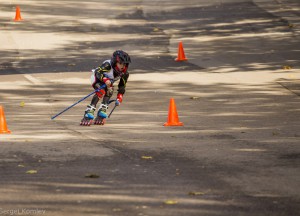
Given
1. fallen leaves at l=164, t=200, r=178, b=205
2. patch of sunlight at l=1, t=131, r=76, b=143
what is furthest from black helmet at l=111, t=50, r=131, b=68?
fallen leaves at l=164, t=200, r=178, b=205

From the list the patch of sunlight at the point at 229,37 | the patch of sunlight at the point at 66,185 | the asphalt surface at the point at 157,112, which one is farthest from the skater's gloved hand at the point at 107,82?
the patch of sunlight at the point at 229,37

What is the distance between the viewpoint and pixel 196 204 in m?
9.21

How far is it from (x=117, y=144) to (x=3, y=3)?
2474 centimetres

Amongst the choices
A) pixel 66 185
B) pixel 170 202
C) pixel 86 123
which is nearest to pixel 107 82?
pixel 86 123

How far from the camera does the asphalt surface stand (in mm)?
9672

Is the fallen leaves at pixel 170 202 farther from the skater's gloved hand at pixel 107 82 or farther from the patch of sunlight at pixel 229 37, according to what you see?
the patch of sunlight at pixel 229 37

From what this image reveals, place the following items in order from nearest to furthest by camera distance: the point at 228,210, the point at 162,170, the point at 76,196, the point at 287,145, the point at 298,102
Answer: the point at 228,210
the point at 76,196
the point at 162,170
the point at 287,145
the point at 298,102

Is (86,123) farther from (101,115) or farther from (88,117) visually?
(101,115)

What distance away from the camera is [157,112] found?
16688mm

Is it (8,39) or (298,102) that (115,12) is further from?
(298,102)

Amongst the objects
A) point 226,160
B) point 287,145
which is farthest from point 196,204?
point 287,145

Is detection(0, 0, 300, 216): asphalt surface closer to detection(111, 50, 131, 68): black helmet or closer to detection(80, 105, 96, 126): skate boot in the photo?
detection(80, 105, 96, 126): skate boot

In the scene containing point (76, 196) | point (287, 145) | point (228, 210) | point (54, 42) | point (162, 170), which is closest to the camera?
point (228, 210)

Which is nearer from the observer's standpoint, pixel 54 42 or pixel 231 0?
pixel 54 42
